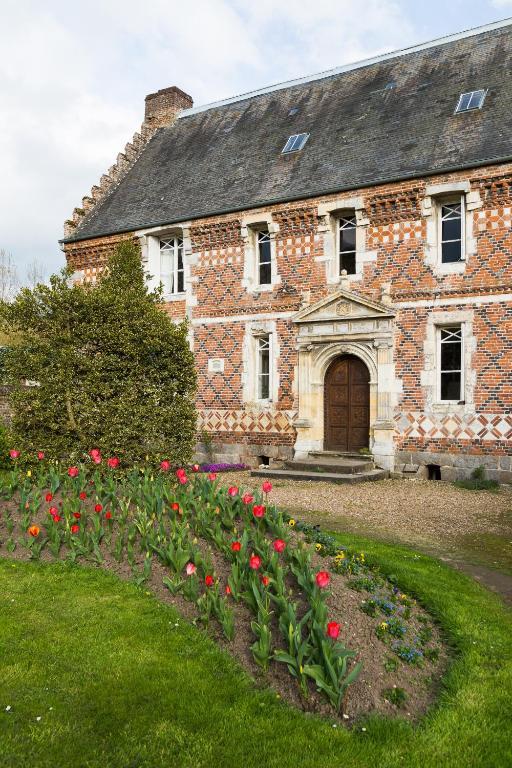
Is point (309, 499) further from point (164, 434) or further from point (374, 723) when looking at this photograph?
point (374, 723)

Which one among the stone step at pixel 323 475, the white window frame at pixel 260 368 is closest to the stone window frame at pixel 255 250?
the white window frame at pixel 260 368

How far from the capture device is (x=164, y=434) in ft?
31.6

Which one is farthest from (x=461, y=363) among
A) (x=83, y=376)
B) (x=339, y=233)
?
(x=83, y=376)

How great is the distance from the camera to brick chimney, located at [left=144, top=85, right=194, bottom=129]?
22.5 metres

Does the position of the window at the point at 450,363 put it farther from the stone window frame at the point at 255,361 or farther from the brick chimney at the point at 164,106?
the brick chimney at the point at 164,106

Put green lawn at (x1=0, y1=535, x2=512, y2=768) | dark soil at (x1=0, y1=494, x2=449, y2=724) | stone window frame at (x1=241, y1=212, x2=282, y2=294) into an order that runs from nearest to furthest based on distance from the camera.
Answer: green lawn at (x1=0, y1=535, x2=512, y2=768), dark soil at (x1=0, y1=494, x2=449, y2=724), stone window frame at (x1=241, y1=212, x2=282, y2=294)

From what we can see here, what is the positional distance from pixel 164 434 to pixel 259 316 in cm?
767

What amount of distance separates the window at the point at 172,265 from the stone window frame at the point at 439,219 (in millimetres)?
7215

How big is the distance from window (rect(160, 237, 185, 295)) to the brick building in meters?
0.04

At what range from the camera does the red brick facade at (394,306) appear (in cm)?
1379

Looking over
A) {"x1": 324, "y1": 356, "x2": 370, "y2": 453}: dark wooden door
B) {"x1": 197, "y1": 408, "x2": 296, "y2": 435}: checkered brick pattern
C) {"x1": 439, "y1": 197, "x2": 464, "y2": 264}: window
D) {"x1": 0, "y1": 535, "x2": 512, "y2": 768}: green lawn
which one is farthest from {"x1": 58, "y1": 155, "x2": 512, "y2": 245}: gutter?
{"x1": 0, "y1": 535, "x2": 512, "y2": 768}: green lawn

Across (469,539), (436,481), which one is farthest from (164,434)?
(436,481)

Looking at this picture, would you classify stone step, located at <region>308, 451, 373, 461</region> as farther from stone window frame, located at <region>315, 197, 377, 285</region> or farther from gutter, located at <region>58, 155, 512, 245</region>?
gutter, located at <region>58, 155, 512, 245</region>

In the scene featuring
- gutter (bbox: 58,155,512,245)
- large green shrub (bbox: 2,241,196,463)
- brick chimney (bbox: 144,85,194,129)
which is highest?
brick chimney (bbox: 144,85,194,129)
